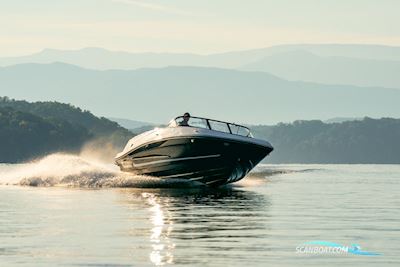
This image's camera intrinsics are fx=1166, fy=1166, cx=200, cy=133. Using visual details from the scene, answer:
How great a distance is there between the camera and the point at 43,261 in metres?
28.5

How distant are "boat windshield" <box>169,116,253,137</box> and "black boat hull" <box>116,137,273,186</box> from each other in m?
0.99

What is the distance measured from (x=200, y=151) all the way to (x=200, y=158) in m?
0.53

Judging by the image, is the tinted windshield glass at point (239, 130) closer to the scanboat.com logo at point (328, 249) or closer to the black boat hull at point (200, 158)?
the black boat hull at point (200, 158)

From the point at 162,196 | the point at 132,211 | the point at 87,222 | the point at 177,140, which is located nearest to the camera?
the point at 87,222

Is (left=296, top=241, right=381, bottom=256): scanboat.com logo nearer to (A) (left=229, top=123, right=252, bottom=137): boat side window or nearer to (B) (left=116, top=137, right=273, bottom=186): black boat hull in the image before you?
(B) (left=116, top=137, right=273, bottom=186): black boat hull

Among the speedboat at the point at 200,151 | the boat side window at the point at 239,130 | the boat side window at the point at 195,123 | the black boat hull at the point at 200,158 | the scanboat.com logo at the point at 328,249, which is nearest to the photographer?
the scanboat.com logo at the point at 328,249

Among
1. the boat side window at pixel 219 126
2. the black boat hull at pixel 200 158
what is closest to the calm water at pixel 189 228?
the black boat hull at pixel 200 158

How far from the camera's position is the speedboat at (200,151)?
61.4m

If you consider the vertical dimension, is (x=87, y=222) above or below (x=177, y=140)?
below

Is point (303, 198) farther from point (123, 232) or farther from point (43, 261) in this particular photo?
point (43, 261)

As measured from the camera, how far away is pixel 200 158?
62.0 metres

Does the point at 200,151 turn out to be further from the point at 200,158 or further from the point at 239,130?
the point at 239,130

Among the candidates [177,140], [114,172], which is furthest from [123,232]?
[114,172]

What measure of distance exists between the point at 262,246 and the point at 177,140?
2993 centimetres
